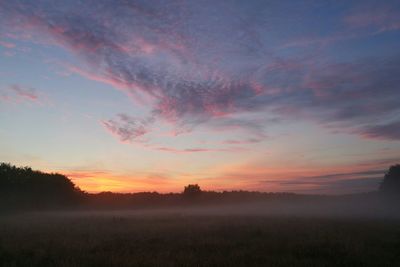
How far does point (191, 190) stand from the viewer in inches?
4257

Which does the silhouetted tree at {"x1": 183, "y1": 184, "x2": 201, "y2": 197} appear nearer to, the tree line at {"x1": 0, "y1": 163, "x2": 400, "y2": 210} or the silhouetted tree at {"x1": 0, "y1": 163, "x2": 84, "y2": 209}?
the tree line at {"x1": 0, "y1": 163, "x2": 400, "y2": 210}

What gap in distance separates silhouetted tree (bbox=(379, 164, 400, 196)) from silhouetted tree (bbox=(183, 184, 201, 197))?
56964mm

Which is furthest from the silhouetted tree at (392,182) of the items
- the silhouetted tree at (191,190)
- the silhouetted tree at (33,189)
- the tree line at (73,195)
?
the silhouetted tree at (33,189)

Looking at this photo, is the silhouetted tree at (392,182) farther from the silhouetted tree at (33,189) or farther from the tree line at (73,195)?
the silhouetted tree at (33,189)

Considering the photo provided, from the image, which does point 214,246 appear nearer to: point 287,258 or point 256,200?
point 287,258

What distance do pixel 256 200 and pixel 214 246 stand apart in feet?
379

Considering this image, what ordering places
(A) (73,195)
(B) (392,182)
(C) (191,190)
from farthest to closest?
(C) (191,190), (B) (392,182), (A) (73,195)

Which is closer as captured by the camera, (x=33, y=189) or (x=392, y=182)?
(x=33, y=189)

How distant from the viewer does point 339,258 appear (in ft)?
44.4

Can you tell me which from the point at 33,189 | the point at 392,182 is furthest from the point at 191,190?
the point at 392,182

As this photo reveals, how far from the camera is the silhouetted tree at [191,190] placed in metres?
107

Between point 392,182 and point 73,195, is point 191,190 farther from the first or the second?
point 392,182

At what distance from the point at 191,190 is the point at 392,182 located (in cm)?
6111

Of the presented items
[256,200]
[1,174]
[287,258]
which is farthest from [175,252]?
[256,200]
